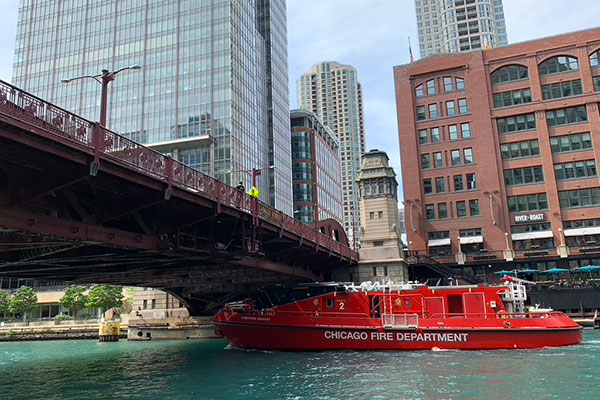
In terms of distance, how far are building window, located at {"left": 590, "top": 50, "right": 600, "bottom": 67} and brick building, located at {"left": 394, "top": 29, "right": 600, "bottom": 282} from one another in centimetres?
12

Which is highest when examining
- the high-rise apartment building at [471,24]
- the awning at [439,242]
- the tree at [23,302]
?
the high-rise apartment building at [471,24]

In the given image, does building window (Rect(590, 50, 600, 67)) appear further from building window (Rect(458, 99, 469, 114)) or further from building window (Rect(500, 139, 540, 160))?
building window (Rect(458, 99, 469, 114))

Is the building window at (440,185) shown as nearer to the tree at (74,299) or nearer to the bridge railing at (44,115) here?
the bridge railing at (44,115)

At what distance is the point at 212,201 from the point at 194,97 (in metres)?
73.5

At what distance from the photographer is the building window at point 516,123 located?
2552 inches

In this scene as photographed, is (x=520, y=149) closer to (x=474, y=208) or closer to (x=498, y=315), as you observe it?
(x=474, y=208)

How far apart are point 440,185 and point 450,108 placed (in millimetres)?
10203

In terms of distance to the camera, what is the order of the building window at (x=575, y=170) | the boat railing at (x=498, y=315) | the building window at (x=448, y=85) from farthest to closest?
the building window at (x=448, y=85) < the building window at (x=575, y=170) < the boat railing at (x=498, y=315)

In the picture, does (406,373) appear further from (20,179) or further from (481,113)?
(481,113)

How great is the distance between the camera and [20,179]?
17.5m

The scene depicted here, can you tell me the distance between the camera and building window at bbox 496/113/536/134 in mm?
64812

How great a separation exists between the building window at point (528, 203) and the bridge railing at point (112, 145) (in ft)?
144

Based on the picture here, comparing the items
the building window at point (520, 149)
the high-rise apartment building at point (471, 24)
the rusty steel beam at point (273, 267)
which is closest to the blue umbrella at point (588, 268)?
the building window at point (520, 149)

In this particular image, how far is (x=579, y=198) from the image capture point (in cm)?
6112
